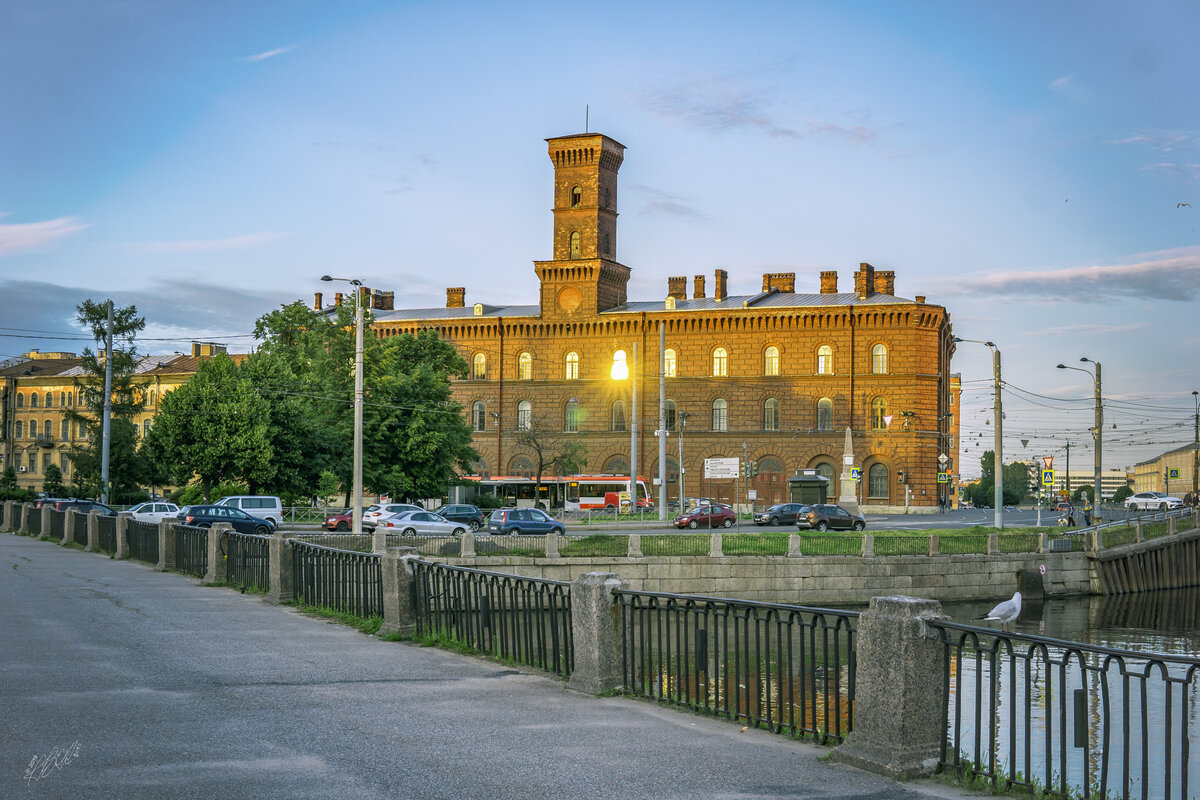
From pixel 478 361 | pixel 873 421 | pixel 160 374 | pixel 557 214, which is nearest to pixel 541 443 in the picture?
pixel 478 361

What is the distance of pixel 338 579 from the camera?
59.8 ft

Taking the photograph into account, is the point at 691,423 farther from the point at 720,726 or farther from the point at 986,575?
the point at 720,726

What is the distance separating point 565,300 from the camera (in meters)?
93.4

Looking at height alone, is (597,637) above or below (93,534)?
above

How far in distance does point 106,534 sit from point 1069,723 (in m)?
25.4

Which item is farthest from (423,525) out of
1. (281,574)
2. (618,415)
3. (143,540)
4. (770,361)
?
(770,361)

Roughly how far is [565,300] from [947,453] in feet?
106

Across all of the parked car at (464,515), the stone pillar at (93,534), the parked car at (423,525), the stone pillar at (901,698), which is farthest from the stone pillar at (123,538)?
the stone pillar at (901,698)

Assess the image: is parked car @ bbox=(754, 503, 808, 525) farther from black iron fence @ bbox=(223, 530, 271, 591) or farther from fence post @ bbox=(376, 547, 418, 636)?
fence post @ bbox=(376, 547, 418, 636)

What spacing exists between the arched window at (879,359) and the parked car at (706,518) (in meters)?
32.4

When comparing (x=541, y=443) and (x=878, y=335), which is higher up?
(x=878, y=335)

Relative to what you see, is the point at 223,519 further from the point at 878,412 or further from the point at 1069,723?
the point at 878,412

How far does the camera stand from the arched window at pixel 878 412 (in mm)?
84625

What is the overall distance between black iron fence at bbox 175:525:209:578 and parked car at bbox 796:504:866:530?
33.8 metres
